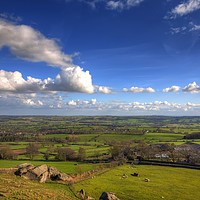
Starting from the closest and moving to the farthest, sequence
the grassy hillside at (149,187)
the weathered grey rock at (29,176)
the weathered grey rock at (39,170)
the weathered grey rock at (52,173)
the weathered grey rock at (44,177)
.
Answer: the grassy hillside at (149,187), the weathered grey rock at (29,176), the weathered grey rock at (44,177), the weathered grey rock at (39,170), the weathered grey rock at (52,173)

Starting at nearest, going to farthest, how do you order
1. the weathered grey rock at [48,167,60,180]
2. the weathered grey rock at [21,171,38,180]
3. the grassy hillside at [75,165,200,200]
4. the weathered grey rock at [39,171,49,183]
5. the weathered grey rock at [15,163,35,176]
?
the grassy hillside at [75,165,200,200] → the weathered grey rock at [21,171,38,180] → the weathered grey rock at [39,171,49,183] → the weathered grey rock at [15,163,35,176] → the weathered grey rock at [48,167,60,180]

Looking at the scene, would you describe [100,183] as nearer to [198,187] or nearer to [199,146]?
[198,187]

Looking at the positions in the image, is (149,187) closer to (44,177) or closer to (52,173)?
(52,173)

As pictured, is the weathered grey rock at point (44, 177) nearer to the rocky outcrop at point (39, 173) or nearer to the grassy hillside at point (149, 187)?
the rocky outcrop at point (39, 173)

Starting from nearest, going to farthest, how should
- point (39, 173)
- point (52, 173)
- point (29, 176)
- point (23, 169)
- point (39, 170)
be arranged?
point (29, 176) < point (23, 169) < point (39, 173) < point (39, 170) < point (52, 173)

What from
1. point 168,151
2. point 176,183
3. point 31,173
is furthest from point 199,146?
point 31,173

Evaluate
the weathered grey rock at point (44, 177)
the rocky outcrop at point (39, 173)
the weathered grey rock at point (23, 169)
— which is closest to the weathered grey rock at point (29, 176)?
the rocky outcrop at point (39, 173)

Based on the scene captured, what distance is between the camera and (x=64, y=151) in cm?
10000

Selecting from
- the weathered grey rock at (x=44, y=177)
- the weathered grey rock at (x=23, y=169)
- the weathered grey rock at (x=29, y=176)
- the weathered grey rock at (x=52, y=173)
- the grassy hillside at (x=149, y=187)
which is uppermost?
the weathered grey rock at (x=23, y=169)

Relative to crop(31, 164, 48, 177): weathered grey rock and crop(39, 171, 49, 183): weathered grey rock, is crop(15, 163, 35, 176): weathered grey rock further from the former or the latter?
crop(39, 171, 49, 183): weathered grey rock

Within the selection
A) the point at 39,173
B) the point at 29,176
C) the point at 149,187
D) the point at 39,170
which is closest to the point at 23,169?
the point at 29,176

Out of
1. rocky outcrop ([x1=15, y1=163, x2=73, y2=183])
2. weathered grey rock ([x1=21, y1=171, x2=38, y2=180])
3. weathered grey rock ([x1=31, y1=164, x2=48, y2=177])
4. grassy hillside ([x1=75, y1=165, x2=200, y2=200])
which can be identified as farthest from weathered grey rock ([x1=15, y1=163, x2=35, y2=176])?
grassy hillside ([x1=75, y1=165, x2=200, y2=200])

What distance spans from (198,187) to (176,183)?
253 inches

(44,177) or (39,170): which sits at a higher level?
(39,170)
